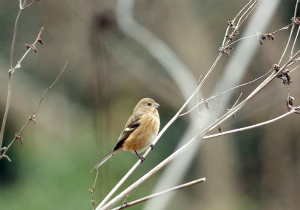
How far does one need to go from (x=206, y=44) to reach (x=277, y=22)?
1245mm

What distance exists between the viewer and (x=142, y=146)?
379 centimetres

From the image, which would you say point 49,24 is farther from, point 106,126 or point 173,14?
point 106,126

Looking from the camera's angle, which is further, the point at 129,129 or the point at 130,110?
the point at 130,110

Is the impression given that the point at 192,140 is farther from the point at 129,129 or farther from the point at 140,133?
the point at 129,129

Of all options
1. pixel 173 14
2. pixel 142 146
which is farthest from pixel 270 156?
pixel 142 146

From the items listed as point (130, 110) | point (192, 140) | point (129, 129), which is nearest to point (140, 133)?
point (129, 129)

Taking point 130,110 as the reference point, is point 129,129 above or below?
below

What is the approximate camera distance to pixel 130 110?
8.26m

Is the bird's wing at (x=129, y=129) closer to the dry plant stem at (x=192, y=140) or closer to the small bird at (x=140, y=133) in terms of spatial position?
the small bird at (x=140, y=133)

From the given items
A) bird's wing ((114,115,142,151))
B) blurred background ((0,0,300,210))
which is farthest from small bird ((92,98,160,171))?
blurred background ((0,0,300,210))

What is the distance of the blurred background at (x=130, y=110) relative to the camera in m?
7.31

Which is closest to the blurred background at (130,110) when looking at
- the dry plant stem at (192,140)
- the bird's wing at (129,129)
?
the bird's wing at (129,129)

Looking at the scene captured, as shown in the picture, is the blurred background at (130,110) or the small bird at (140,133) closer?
the small bird at (140,133)

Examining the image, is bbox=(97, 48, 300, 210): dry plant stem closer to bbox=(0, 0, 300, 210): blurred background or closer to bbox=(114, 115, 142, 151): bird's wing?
bbox=(114, 115, 142, 151): bird's wing
